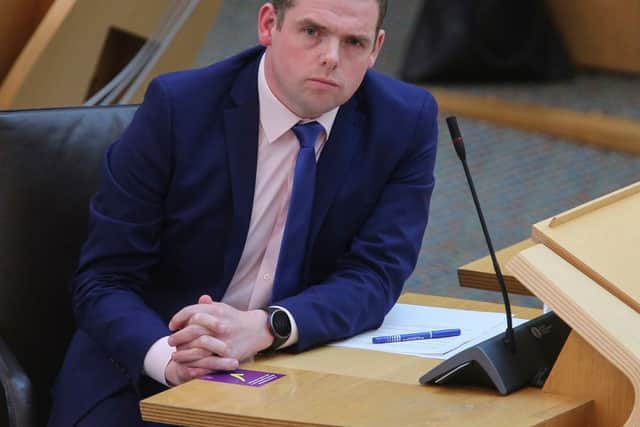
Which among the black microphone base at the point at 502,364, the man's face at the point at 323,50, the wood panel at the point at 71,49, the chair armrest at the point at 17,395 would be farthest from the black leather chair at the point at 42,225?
the wood panel at the point at 71,49

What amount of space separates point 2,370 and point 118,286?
239mm

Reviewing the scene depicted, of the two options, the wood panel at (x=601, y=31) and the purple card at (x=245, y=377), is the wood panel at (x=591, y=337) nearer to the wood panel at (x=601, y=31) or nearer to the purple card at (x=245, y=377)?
the purple card at (x=245, y=377)

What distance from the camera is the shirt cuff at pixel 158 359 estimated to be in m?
2.15

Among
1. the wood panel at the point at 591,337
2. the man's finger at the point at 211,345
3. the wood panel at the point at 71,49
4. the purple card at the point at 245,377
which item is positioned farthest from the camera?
the wood panel at the point at 71,49

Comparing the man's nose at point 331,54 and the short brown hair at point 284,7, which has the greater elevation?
the short brown hair at point 284,7

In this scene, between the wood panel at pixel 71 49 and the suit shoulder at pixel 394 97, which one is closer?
the suit shoulder at pixel 394 97

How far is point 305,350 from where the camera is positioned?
2117 millimetres

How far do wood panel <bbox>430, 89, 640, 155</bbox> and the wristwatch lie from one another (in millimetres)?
3980

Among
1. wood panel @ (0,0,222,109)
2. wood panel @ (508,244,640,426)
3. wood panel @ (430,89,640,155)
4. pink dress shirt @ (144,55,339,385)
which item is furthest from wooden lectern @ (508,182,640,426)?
wood panel @ (430,89,640,155)

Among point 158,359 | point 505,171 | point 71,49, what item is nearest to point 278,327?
point 158,359

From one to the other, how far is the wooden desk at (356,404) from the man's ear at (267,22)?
2.08 feet

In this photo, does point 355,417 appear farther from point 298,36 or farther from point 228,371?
point 298,36

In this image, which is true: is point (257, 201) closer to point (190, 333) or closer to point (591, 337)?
point (190, 333)

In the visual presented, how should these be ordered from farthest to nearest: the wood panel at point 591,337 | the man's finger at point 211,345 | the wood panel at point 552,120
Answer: the wood panel at point 552,120, the man's finger at point 211,345, the wood panel at point 591,337
